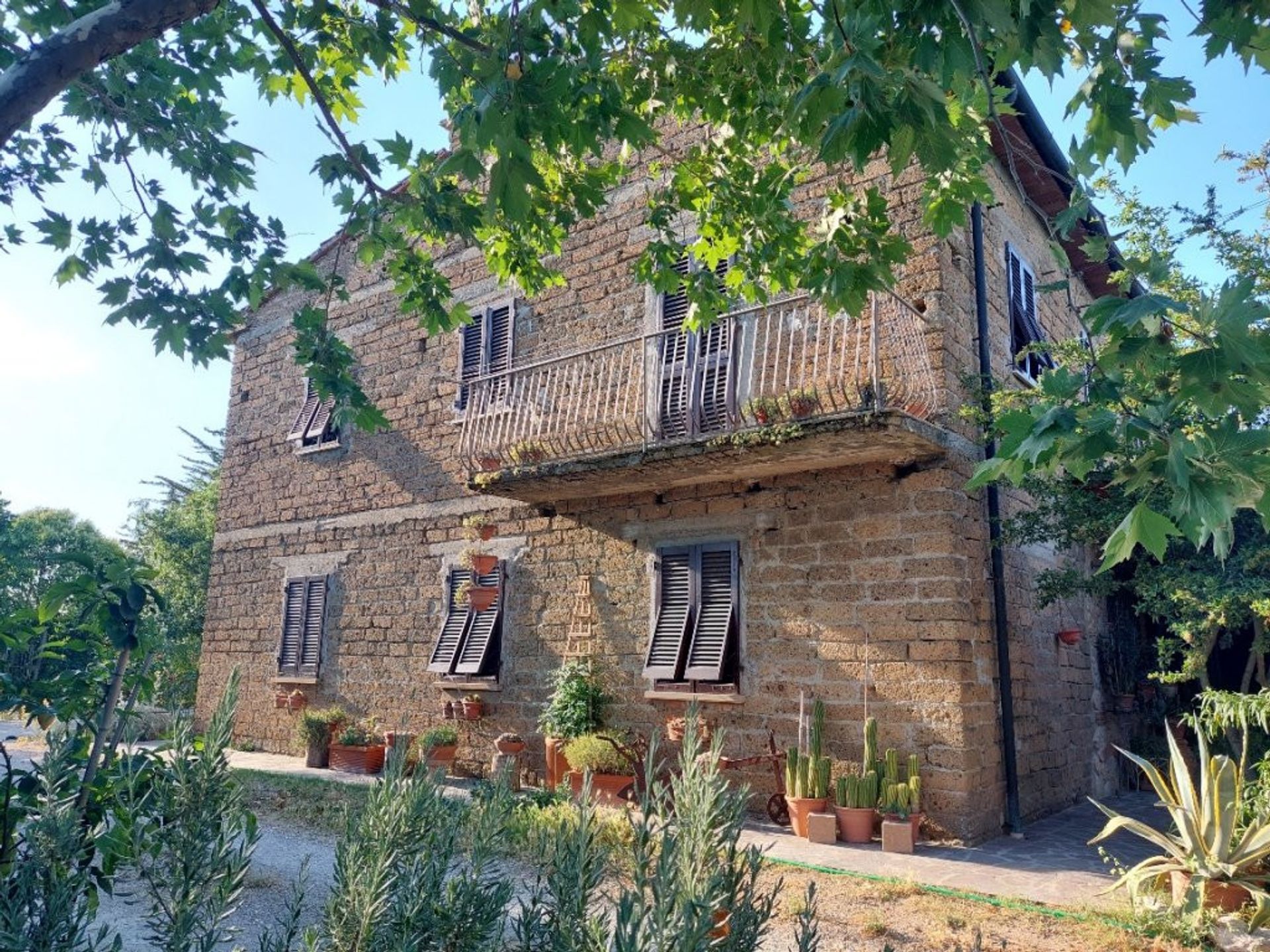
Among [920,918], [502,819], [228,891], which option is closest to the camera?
[228,891]

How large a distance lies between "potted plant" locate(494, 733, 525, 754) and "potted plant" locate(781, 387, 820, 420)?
438 centimetres

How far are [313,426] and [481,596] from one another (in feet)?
14.7

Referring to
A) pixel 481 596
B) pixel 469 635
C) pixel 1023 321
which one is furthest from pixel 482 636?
pixel 1023 321

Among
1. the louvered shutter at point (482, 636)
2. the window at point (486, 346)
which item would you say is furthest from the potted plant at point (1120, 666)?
the window at point (486, 346)

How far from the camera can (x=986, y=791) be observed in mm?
6547

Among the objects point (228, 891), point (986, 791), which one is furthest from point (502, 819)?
point (986, 791)

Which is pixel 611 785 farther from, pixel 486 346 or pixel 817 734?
pixel 486 346

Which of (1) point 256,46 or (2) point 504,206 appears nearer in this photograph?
(2) point 504,206

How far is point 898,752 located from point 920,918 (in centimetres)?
214

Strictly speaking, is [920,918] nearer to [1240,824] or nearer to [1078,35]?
[1240,824]

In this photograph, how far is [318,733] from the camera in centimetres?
1009

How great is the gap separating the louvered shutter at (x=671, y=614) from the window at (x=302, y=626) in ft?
16.8

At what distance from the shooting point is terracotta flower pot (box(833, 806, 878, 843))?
20.6ft

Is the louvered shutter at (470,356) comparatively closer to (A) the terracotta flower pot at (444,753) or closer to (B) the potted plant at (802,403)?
(A) the terracotta flower pot at (444,753)
